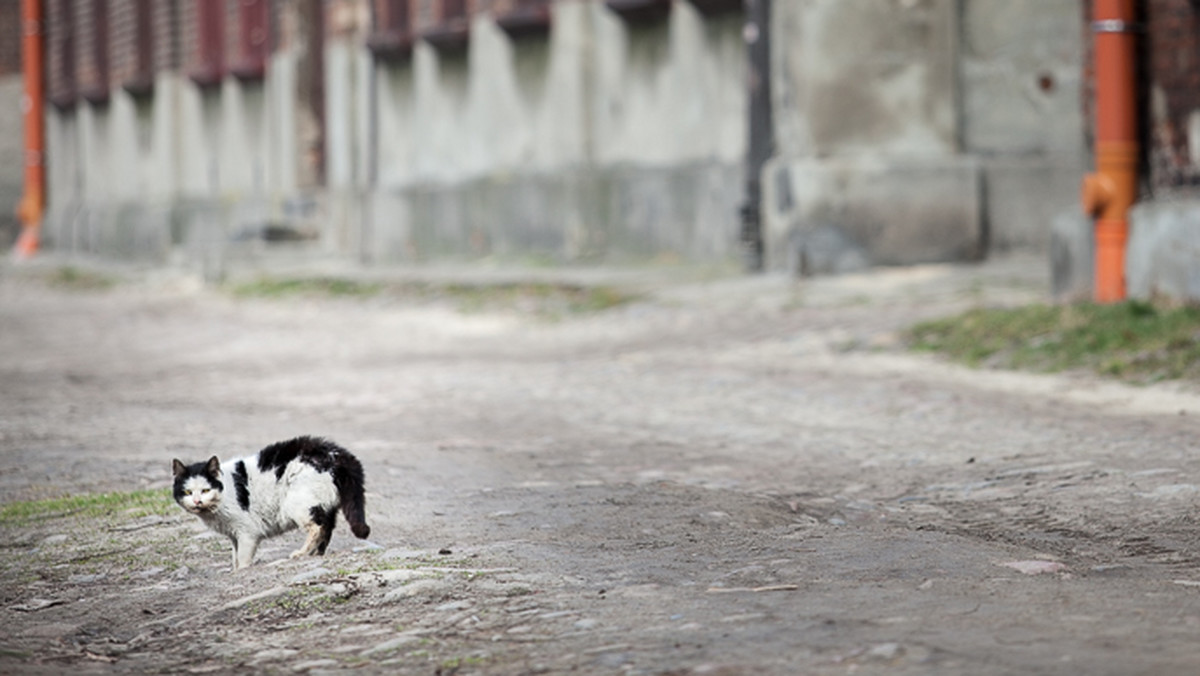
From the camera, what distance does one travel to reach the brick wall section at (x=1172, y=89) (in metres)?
8.87

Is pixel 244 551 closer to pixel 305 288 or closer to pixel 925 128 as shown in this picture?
pixel 925 128

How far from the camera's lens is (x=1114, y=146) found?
29.6 feet

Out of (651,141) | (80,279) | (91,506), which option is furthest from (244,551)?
(80,279)

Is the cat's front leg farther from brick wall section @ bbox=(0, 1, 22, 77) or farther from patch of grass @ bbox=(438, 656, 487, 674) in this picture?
brick wall section @ bbox=(0, 1, 22, 77)

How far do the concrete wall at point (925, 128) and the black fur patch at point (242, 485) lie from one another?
778cm

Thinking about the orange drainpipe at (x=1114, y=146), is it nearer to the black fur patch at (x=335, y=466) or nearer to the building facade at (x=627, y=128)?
the building facade at (x=627, y=128)

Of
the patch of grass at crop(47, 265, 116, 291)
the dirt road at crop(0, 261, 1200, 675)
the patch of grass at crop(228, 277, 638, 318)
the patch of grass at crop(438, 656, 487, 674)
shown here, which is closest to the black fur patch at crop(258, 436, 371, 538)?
the dirt road at crop(0, 261, 1200, 675)

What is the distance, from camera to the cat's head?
4324 mm

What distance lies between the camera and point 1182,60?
29.3 feet

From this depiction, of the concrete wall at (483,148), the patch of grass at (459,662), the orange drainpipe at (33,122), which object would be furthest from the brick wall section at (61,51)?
the patch of grass at (459,662)

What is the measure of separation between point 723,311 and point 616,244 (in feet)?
14.3

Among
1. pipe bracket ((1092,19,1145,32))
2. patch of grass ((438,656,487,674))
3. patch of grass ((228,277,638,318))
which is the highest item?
pipe bracket ((1092,19,1145,32))

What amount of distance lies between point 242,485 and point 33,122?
26.3 metres

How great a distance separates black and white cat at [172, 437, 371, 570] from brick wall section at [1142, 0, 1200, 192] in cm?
588
